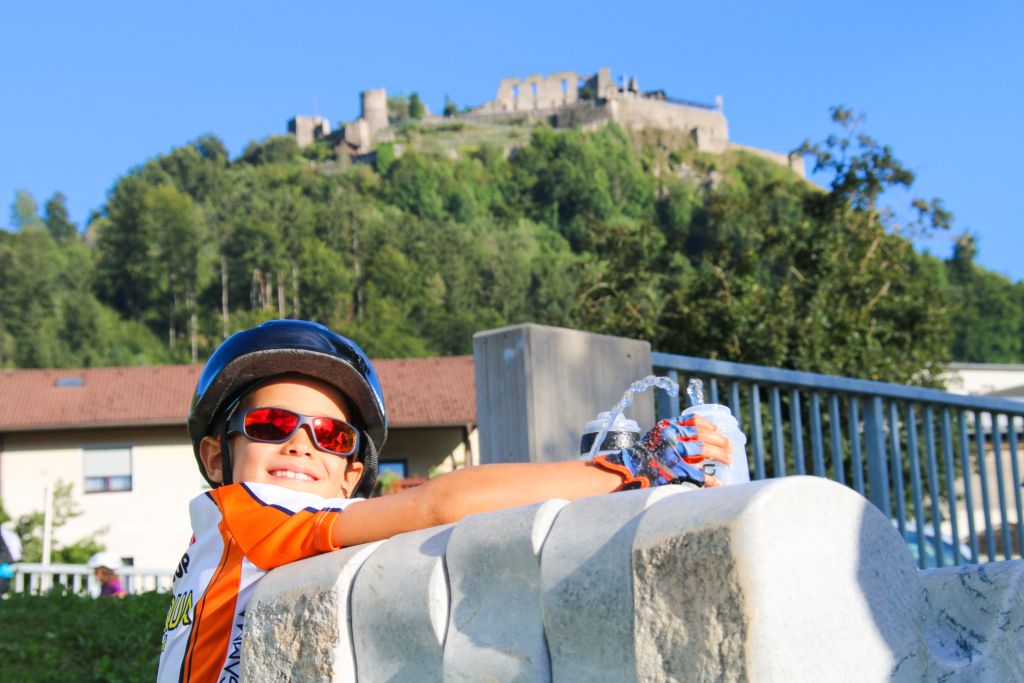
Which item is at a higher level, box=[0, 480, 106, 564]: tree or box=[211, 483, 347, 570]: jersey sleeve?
box=[211, 483, 347, 570]: jersey sleeve

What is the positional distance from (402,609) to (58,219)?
492 feet

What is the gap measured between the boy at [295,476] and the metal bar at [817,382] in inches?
94.6

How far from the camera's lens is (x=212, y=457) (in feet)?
10.4

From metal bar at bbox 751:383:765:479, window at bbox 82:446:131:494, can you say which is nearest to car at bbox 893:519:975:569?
metal bar at bbox 751:383:765:479

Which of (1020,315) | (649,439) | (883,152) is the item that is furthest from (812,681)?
(1020,315)

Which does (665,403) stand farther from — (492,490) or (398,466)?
(398,466)

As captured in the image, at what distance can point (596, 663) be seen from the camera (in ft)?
5.36

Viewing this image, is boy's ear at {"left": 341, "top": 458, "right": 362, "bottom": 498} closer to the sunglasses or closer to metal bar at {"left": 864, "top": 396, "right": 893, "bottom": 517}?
the sunglasses

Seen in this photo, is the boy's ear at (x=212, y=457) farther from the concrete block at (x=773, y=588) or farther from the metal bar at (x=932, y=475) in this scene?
the metal bar at (x=932, y=475)

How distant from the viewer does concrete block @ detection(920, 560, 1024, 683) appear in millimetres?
1573

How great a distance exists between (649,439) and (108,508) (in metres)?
36.9

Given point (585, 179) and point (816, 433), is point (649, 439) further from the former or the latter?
A: point (585, 179)

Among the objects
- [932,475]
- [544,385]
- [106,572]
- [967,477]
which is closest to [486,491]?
[544,385]

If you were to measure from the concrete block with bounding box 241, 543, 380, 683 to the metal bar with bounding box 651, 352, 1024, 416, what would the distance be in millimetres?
3266
